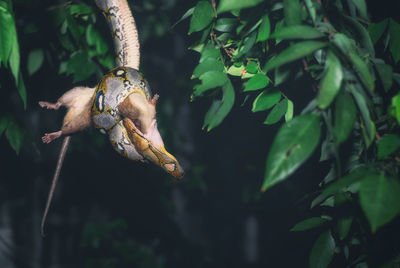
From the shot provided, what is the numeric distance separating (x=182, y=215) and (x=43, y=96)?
234cm

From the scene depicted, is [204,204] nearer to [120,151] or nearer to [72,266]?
[72,266]

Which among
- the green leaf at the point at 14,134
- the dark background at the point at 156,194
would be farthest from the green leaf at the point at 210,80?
the dark background at the point at 156,194

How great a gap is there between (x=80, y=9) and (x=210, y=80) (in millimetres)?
1020

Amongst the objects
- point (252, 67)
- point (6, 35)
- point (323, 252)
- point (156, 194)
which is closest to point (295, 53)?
point (252, 67)

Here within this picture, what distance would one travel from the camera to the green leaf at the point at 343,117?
0.62m

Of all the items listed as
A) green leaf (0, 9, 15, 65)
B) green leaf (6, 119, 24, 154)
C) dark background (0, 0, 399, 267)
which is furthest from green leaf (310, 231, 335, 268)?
dark background (0, 0, 399, 267)

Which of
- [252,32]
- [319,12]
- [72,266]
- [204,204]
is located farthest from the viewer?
[204,204]

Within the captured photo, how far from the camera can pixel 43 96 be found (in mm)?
2850

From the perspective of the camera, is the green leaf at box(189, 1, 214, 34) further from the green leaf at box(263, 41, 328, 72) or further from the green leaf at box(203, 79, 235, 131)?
the green leaf at box(263, 41, 328, 72)

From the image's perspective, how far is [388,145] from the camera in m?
0.73

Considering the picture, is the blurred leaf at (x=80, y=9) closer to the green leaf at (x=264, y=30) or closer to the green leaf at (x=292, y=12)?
the green leaf at (x=264, y=30)

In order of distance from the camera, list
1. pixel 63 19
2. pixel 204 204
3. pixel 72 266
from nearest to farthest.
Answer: pixel 63 19 → pixel 72 266 → pixel 204 204

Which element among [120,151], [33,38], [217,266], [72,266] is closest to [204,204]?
[217,266]

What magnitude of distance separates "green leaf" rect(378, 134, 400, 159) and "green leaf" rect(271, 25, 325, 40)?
291mm
